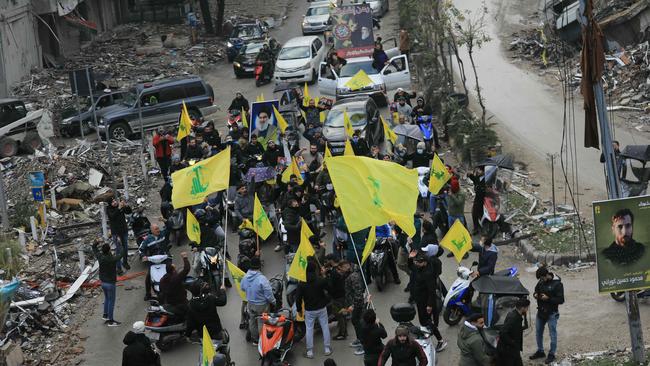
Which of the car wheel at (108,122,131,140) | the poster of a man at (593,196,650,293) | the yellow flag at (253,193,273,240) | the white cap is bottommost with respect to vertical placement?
the car wheel at (108,122,131,140)

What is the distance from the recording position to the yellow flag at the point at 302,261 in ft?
53.1

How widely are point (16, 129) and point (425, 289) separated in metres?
18.5

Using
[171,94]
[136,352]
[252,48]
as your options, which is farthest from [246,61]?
[136,352]

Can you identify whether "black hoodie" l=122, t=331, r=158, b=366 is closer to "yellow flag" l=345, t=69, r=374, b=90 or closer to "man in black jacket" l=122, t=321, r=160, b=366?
"man in black jacket" l=122, t=321, r=160, b=366

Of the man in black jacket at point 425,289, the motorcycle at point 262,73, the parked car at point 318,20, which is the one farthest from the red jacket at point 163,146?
the parked car at point 318,20

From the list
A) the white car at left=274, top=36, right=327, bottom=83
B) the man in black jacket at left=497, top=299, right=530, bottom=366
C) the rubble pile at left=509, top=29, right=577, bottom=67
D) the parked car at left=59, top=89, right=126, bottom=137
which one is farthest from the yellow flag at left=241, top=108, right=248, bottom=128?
the man in black jacket at left=497, top=299, right=530, bottom=366

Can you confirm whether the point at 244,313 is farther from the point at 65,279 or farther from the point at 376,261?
the point at 65,279

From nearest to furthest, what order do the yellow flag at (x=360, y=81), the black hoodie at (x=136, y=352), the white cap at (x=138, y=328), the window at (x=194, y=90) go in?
the black hoodie at (x=136, y=352) < the white cap at (x=138, y=328) < the yellow flag at (x=360, y=81) < the window at (x=194, y=90)

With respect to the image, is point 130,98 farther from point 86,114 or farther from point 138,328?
point 138,328

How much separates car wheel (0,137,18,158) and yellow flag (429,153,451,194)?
14433 mm

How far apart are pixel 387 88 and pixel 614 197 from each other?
1992cm

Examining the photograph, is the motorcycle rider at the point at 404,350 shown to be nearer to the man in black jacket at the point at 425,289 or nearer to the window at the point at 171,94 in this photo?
the man in black jacket at the point at 425,289

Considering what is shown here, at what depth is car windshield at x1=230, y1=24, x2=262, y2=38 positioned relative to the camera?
147ft

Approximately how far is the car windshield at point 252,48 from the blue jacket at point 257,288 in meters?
25.6
